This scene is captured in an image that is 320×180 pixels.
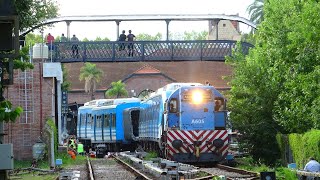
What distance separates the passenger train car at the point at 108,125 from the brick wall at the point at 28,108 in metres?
9.86

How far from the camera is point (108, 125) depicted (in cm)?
5309

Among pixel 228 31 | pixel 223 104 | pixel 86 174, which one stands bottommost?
pixel 86 174

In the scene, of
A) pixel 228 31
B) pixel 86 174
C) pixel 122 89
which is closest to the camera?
pixel 86 174

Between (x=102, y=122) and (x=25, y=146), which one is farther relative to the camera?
(x=102, y=122)

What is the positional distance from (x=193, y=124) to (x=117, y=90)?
82556 mm

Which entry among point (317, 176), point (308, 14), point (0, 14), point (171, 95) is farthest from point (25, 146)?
point (0, 14)

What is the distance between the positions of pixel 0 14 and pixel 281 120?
24.0m

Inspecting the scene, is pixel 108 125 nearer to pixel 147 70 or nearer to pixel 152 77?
pixel 152 77

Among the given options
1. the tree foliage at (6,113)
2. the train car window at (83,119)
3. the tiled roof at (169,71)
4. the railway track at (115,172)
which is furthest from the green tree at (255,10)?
the tree foliage at (6,113)

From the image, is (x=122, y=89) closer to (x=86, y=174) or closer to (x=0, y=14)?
(x=86, y=174)

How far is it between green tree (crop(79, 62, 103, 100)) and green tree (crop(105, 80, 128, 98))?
135 inches

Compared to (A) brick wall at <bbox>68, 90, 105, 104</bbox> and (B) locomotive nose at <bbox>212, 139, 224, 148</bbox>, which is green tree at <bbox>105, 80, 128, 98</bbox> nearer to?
(A) brick wall at <bbox>68, 90, 105, 104</bbox>

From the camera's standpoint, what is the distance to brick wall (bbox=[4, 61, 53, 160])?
132ft

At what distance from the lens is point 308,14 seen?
1369 inches
